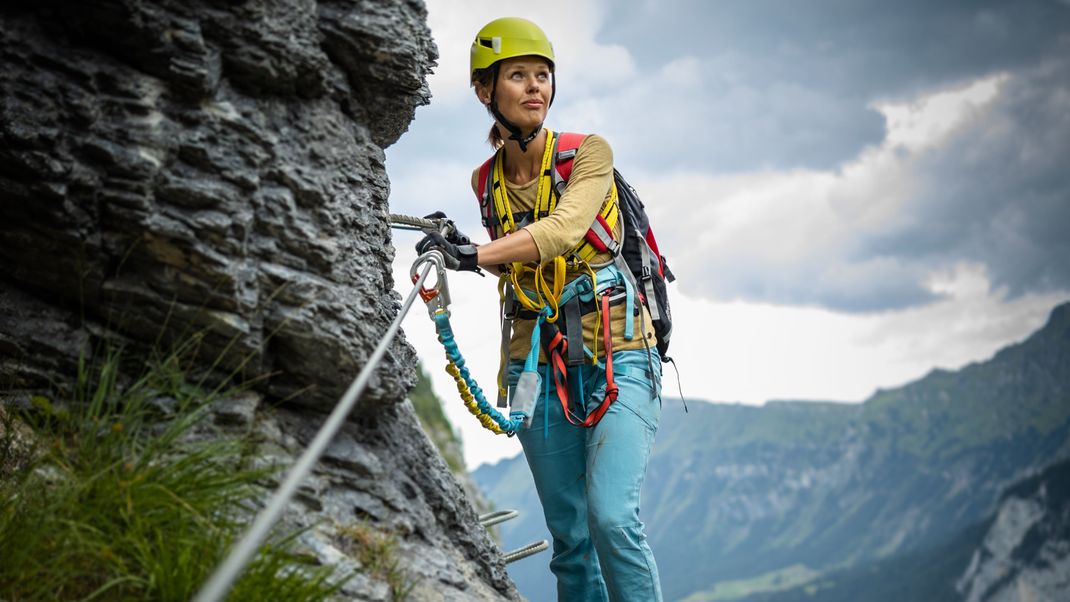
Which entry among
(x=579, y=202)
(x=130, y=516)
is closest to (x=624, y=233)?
(x=579, y=202)

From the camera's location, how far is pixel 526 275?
20.5ft

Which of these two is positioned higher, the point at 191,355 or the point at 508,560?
the point at 191,355

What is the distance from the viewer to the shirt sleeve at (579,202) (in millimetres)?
5602

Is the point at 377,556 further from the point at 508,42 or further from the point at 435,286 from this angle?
the point at 508,42

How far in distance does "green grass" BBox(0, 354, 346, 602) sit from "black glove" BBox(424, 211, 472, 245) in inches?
71.8

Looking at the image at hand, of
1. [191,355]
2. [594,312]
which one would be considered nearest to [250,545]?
[191,355]

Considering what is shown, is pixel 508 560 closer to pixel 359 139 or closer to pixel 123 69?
pixel 359 139

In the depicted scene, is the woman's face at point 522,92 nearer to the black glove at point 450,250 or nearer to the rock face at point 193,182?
the rock face at point 193,182

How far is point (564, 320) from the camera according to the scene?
6141mm

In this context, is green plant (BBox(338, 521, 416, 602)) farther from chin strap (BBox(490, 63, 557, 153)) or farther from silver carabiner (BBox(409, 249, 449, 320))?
chin strap (BBox(490, 63, 557, 153))

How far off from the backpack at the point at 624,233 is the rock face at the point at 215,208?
112 centimetres

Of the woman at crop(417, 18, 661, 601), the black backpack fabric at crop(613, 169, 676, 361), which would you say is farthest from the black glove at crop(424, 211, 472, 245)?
the black backpack fabric at crop(613, 169, 676, 361)

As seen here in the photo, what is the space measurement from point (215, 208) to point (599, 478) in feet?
8.35

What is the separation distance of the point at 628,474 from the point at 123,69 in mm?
3413
